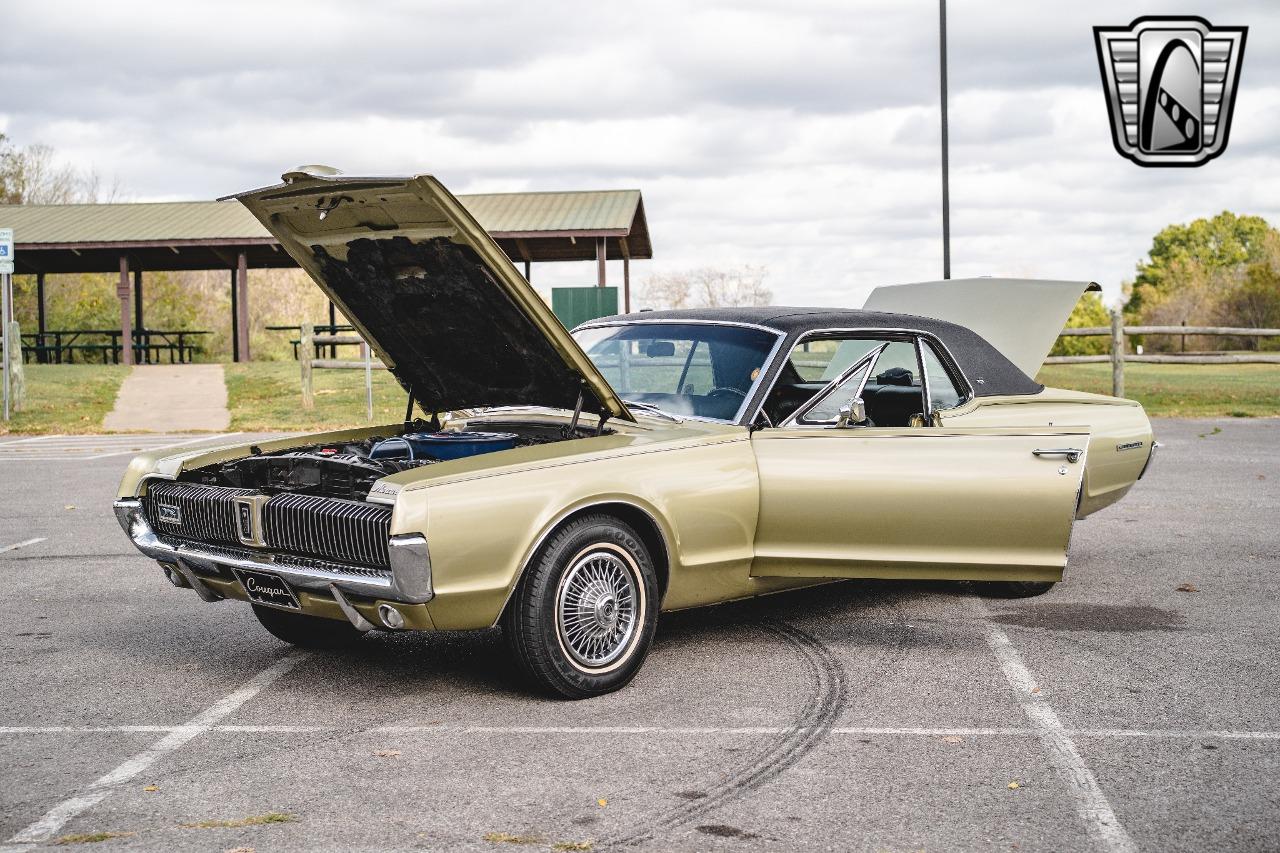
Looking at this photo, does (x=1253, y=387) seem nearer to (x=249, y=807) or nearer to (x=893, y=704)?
(x=893, y=704)

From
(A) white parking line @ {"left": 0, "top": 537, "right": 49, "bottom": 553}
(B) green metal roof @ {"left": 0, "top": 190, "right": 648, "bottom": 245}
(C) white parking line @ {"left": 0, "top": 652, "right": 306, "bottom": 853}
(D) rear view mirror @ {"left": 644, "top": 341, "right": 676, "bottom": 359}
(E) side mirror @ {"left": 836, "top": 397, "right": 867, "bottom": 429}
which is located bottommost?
(C) white parking line @ {"left": 0, "top": 652, "right": 306, "bottom": 853}

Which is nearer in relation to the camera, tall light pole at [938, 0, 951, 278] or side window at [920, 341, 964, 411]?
side window at [920, 341, 964, 411]

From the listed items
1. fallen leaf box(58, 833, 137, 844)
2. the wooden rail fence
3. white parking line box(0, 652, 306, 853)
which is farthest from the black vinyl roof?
the wooden rail fence

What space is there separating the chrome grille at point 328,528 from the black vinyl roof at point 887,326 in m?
2.01

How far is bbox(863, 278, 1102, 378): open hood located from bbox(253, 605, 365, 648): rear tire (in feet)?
13.0

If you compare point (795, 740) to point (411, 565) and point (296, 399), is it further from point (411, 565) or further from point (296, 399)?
point (296, 399)

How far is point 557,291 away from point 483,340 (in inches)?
832

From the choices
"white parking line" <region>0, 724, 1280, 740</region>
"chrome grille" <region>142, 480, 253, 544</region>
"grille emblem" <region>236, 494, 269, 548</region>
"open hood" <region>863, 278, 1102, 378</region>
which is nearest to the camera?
"white parking line" <region>0, 724, 1280, 740</region>

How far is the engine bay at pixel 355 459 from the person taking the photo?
525 cm

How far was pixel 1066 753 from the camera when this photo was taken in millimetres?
→ 4406

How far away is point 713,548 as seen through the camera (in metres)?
5.38

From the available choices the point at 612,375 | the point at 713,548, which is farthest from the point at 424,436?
the point at 713,548

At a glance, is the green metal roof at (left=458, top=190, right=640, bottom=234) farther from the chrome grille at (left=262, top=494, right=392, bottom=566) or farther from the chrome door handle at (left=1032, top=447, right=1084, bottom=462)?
the chrome grille at (left=262, top=494, right=392, bottom=566)

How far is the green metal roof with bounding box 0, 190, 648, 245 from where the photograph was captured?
28.7m
